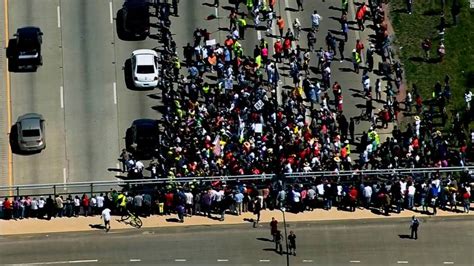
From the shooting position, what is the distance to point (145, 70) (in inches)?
3009

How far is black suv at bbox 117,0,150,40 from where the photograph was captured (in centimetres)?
7894

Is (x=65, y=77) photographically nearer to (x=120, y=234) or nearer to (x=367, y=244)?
(x=120, y=234)

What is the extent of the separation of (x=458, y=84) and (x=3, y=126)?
84.5 ft

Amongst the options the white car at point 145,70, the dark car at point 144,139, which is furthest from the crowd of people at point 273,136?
the white car at point 145,70

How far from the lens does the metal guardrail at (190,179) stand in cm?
7069

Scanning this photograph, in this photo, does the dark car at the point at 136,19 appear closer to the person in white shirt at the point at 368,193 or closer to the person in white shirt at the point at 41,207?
the person in white shirt at the point at 41,207

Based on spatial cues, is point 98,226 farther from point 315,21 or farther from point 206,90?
point 315,21

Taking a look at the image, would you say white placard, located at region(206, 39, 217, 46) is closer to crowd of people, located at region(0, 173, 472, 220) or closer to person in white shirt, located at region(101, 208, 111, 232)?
crowd of people, located at region(0, 173, 472, 220)

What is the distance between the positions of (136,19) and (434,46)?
17.5 metres

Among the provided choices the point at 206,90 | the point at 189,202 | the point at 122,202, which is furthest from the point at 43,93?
the point at 189,202

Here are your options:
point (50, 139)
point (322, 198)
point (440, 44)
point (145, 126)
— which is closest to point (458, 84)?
point (440, 44)

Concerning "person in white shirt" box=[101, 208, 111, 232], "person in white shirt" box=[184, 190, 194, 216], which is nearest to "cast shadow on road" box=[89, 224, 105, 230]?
"person in white shirt" box=[101, 208, 111, 232]

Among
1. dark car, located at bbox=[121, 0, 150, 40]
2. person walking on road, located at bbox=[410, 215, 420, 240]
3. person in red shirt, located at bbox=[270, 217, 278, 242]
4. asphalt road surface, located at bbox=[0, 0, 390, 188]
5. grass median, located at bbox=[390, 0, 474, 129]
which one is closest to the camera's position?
person in red shirt, located at bbox=[270, 217, 278, 242]

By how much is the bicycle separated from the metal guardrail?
167 cm
